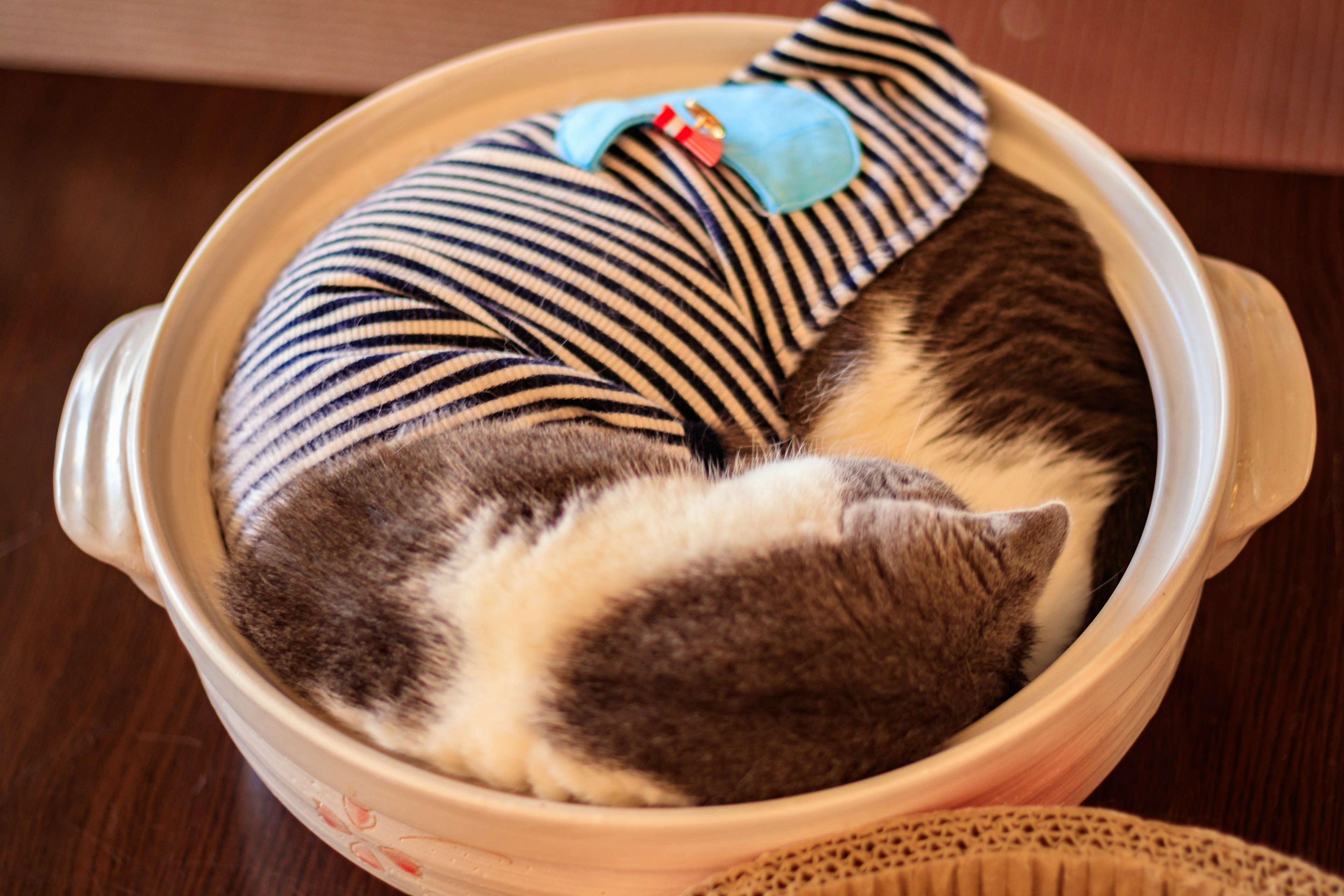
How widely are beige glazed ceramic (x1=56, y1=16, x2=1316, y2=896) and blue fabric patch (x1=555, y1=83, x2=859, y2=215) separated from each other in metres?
0.13

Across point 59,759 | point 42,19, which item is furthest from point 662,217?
point 42,19

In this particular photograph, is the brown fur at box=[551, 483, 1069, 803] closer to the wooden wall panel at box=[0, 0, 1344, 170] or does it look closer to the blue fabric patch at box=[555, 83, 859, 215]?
the blue fabric patch at box=[555, 83, 859, 215]

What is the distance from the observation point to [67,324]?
0.96 metres

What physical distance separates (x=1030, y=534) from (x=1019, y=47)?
859 millimetres

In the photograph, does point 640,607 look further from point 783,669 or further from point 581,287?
point 581,287

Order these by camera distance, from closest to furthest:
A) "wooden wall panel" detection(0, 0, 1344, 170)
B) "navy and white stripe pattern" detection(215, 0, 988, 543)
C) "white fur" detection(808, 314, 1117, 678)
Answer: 1. "navy and white stripe pattern" detection(215, 0, 988, 543)
2. "white fur" detection(808, 314, 1117, 678)
3. "wooden wall panel" detection(0, 0, 1344, 170)

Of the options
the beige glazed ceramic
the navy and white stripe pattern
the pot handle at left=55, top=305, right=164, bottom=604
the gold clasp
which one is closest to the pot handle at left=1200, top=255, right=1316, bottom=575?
the beige glazed ceramic

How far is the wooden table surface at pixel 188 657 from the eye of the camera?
68 centimetres

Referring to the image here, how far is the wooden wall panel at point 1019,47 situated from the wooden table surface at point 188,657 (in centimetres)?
11

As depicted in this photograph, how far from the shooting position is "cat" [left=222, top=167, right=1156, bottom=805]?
462mm

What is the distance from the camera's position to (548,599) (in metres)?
0.48

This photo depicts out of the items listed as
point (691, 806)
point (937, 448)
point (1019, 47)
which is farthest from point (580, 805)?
point (1019, 47)

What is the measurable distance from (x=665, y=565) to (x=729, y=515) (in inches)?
1.9

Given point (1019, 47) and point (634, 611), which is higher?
point (1019, 47)
